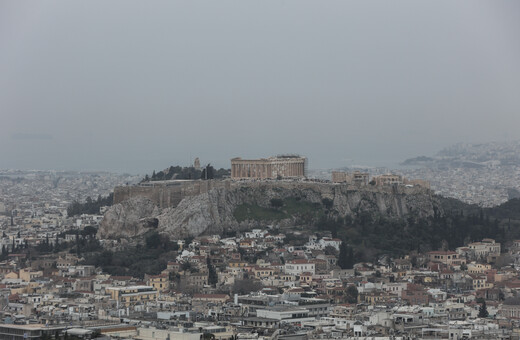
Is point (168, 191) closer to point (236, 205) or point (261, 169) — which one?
point (236, 205)

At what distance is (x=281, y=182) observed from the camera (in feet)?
265

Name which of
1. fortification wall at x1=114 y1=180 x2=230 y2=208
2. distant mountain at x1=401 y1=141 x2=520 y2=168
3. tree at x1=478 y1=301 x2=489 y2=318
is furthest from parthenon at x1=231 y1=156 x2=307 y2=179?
distant mountain at x1=401 y1=141 x2=520 y2=168

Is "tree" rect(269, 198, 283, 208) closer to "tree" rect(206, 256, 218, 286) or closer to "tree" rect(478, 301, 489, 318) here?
"tree" rect(206, 256, 218, 286)

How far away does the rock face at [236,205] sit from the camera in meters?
74.1

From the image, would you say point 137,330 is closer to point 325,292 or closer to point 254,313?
point 254,313

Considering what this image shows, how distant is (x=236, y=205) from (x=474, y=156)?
101555 millimetres

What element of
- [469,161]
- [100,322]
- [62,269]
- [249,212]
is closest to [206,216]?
[249,212]

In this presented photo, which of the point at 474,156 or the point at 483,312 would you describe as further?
the point at 474,156

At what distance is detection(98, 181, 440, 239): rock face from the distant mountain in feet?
265

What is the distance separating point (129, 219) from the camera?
75938mm

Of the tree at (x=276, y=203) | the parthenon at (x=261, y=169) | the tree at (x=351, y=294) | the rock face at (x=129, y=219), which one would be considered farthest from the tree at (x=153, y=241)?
the tree at (x=351, y=294)

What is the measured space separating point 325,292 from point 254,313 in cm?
938

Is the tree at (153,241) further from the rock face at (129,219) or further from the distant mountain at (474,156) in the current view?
the distant mountain at (474,156)

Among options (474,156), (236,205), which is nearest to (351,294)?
(236,205)
